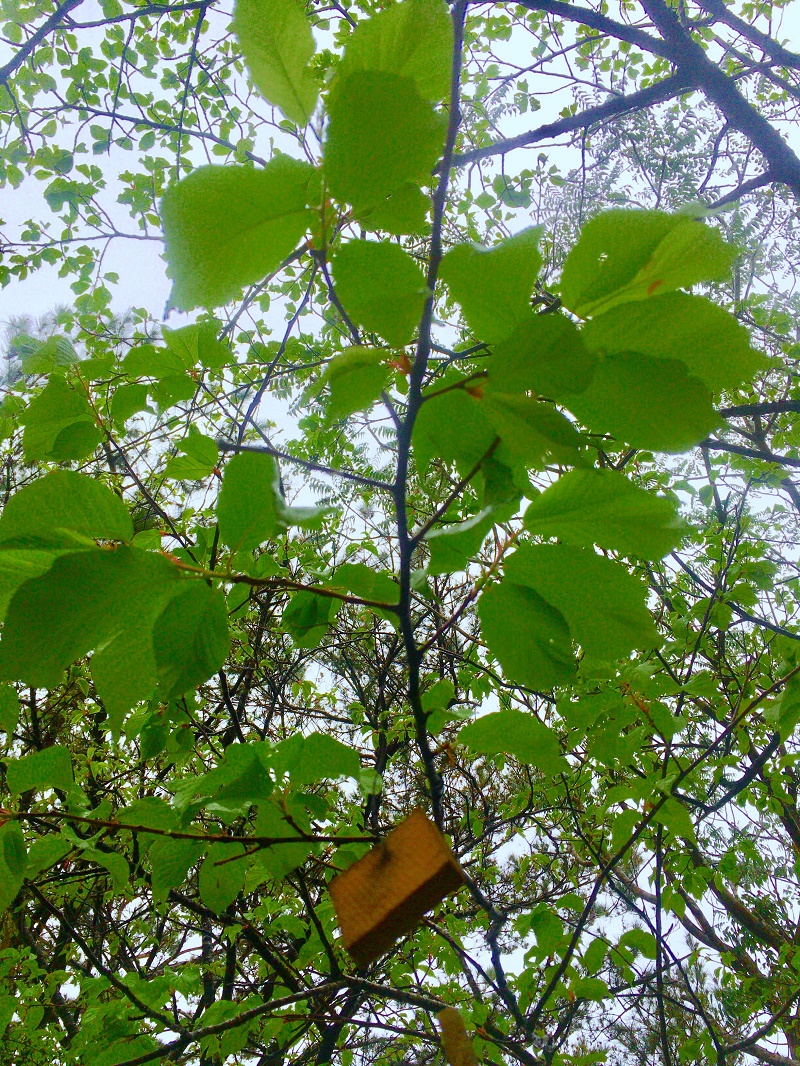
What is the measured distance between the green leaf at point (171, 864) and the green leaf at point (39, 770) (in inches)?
5.7

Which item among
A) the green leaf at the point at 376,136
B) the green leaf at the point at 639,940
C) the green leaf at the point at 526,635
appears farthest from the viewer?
the green leaf at the point at 639,940

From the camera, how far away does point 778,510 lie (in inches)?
127

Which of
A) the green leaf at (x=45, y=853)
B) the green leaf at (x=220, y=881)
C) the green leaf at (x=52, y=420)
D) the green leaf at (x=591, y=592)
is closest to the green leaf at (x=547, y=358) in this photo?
the green leaf at (x=591, y=592)

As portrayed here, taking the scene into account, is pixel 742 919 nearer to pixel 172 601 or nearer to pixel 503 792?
pixel 503 792

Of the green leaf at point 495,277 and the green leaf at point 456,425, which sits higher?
the green leaf at point 495,277

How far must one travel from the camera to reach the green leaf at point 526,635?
1.27 feet

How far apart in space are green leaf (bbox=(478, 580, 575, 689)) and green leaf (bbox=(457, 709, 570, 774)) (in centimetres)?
12

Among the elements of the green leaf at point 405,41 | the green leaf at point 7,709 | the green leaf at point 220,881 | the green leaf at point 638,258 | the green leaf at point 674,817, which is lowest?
the green leaf at point 674,817

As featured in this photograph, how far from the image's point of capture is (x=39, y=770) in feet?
2.37

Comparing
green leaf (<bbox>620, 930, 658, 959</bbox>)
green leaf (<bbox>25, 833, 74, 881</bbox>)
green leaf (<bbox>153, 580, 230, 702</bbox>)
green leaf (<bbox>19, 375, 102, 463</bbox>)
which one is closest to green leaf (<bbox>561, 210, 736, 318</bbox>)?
green leaf (<bbox>153, 580, 230, 702</bbox>)

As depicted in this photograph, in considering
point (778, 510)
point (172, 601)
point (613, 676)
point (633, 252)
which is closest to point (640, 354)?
point (633, 252)

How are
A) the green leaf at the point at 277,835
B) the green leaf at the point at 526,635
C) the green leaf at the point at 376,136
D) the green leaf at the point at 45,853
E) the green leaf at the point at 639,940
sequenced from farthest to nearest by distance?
the green leaf at the point at 639,940
the green leaf at the point at 45,853
the green leaf at the point at 277,835
the green leaf at the point at 526,635
the green leaf at the point at 376,136

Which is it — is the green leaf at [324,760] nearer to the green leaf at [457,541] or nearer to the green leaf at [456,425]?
the green leaf at [457,541]

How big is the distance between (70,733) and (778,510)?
167 inches
